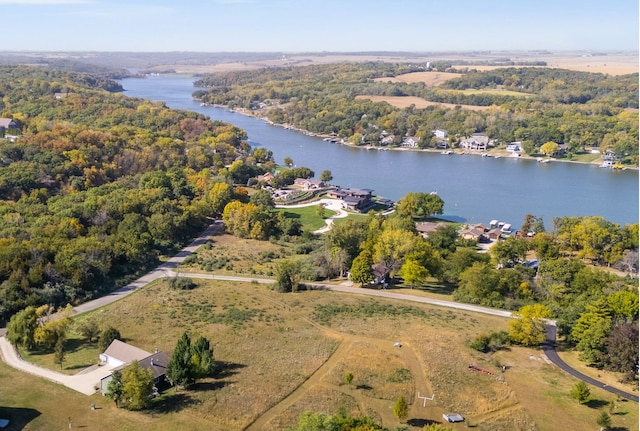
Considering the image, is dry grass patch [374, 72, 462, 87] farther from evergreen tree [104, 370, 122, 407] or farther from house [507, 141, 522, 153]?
evergreen tree [104, 370, 122, 407]

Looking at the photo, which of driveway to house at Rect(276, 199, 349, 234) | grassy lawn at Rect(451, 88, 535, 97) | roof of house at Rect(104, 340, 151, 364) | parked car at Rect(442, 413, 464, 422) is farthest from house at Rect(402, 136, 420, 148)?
parked car at Rect(442, 413, 464, 422)

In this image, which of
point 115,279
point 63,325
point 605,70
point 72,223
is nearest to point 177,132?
point 72,223

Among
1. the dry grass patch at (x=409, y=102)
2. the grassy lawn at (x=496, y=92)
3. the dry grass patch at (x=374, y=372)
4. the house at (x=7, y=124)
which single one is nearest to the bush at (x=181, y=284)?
the dry grass patch at (x=374, y=372)

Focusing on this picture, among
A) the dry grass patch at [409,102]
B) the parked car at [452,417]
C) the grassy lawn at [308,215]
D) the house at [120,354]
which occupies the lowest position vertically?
the grassy lawn at [308,215]

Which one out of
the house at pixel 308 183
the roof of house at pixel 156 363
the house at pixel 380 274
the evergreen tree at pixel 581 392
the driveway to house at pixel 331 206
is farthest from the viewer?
the house at pixel 308 183

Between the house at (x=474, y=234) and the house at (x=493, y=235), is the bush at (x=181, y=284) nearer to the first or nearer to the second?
A: the house at (x=474, y=234)
